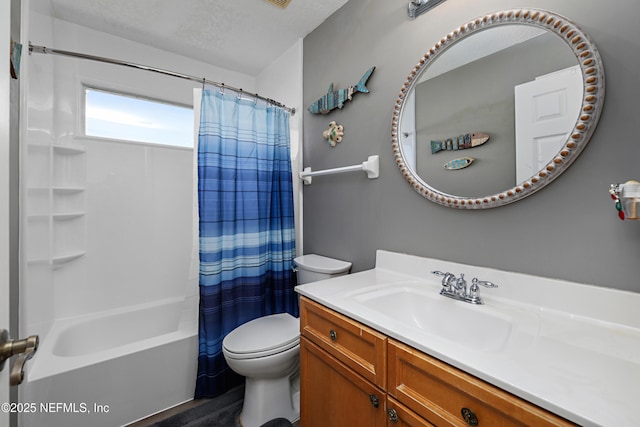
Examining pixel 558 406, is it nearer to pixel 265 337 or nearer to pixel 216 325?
pixel 265 337

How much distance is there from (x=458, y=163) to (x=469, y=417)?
35.6 inches

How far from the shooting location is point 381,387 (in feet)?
2.69

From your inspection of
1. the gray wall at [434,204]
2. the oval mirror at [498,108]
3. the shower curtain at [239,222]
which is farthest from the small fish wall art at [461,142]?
the shower curtain at [239,222]

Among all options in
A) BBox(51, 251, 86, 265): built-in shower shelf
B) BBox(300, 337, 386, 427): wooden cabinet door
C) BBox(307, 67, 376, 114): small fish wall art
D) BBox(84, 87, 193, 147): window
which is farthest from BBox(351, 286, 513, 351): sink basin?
BBox(84, 87, 193, 147): window

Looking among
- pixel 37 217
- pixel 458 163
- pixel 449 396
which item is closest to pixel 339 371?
pixel 449 396

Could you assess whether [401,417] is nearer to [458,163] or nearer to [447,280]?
[447,280]

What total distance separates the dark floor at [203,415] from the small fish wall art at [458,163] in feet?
5.10

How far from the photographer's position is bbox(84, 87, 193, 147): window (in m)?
2.02

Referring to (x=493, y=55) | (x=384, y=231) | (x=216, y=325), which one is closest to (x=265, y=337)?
(x=216, y=325)

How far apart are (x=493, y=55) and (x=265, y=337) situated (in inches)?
66.5

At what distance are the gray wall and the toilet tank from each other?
0.24ft

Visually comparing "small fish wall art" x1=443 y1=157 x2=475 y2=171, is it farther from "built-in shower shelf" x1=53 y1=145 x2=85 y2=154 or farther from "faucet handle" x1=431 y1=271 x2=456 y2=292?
"built-in shower shelf" x1=53 y1=145 x2=85 y2=154

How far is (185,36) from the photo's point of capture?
6.57 ft

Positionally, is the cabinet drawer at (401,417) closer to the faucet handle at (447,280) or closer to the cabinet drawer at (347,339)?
the cabinet drawer at (347,339)
